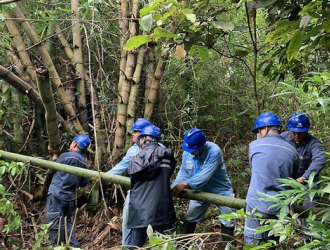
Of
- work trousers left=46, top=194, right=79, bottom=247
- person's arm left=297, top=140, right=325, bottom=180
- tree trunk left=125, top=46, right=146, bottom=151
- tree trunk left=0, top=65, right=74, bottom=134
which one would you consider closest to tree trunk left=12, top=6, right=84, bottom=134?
tree trunk left=125, top=46, right=146, bottom=151

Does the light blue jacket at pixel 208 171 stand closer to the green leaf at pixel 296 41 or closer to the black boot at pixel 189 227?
the black boot at pixel 189 227

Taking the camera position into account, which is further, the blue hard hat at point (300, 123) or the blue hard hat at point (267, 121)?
the blue hard hat at point (300, 123)

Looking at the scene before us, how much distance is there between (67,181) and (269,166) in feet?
8.43

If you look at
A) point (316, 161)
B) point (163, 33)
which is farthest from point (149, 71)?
point (163, 33)

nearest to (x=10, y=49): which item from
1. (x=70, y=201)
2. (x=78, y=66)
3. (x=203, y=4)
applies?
(x=78, y=66)

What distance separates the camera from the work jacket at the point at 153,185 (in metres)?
3.52

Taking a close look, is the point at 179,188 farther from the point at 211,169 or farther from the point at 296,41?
the point at 296,41

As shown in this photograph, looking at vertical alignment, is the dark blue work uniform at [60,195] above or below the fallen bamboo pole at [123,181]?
below

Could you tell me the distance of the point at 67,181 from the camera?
4699 mm

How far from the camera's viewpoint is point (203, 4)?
2598mm

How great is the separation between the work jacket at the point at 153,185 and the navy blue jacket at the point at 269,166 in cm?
77

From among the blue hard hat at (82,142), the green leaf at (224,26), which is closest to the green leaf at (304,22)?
the green leaf at (224,26)

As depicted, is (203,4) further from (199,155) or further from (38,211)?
(38,211)

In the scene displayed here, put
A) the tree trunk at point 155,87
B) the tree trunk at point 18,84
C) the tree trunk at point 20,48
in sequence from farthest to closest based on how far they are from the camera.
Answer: the tree trunk at point 155,87, the tree trunk at point 20,48, the tree trunk at point 18,84
